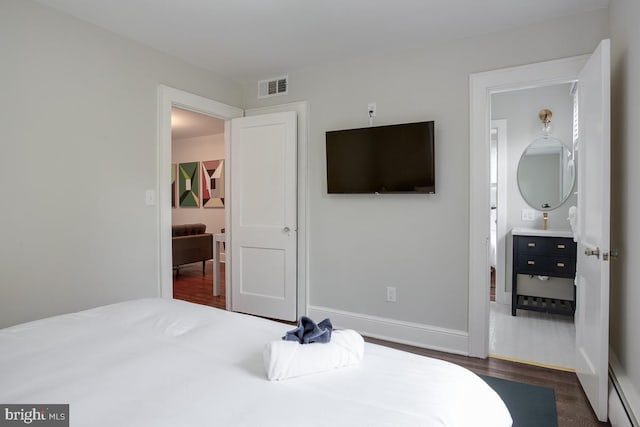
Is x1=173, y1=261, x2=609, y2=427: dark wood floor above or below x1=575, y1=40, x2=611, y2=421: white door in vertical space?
below

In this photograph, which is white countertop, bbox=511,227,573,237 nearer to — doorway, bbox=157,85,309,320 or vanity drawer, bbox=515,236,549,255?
vanity drawer, bbox=515,236,549,255

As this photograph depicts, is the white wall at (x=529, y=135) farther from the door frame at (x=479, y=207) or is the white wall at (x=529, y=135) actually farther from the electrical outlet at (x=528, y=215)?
the door frame at (x=479, y=207)

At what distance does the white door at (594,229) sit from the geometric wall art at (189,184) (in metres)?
6.63

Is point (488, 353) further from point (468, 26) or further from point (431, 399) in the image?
point (468, 26)

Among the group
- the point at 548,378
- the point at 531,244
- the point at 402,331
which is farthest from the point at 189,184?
the point at 548,378

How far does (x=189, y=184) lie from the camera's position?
7520 mm

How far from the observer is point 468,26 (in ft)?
8.43

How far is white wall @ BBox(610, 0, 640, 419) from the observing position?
1.73 metres

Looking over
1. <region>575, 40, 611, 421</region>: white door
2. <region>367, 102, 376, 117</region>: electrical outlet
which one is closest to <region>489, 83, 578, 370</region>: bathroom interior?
<region>575, 40, 611, 421</region>: white door

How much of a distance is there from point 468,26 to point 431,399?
2579 millimetres

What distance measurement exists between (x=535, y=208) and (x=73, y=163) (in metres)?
4.45

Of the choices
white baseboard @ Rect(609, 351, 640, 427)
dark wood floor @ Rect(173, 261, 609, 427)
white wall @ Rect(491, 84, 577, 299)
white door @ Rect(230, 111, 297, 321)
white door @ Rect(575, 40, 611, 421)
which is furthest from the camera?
white wall @ Rect(491, 84, 577, 299)

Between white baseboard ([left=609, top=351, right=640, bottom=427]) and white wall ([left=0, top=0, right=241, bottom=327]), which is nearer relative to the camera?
white baseboard ([left=609, top=351, right=640, bottom=427])

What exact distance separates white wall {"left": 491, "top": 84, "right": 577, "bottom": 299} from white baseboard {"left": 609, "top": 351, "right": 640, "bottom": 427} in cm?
185
